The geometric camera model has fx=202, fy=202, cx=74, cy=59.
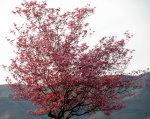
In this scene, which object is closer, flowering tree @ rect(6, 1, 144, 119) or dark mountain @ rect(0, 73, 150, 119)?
flowering tree @ rect(6, 1, 144, 119)

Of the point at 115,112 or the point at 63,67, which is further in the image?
the point at 115,112

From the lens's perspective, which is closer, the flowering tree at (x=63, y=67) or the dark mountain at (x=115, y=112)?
the flowering tree at (x=63, y=67)

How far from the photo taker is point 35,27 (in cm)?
1562

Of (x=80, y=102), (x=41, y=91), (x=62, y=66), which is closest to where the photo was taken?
(x=62, y=66)

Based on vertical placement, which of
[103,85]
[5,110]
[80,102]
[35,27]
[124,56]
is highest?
[35,27]

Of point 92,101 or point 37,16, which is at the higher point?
point 37,16

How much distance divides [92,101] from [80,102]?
3.49 ft

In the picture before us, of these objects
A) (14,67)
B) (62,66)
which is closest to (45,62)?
(62,66)

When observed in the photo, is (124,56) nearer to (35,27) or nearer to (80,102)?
(80,102)

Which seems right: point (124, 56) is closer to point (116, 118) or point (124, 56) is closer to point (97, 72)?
point (97, 72)

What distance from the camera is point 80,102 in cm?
1602

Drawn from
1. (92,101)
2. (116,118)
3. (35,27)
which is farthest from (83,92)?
(116,118)

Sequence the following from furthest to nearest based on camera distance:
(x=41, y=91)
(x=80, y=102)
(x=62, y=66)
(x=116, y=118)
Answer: (x=116, y=118)
(x=80, y=102)
(x=41, y=91)
(x=62, y=66)

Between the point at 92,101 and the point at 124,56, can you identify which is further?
the point at 124,56
